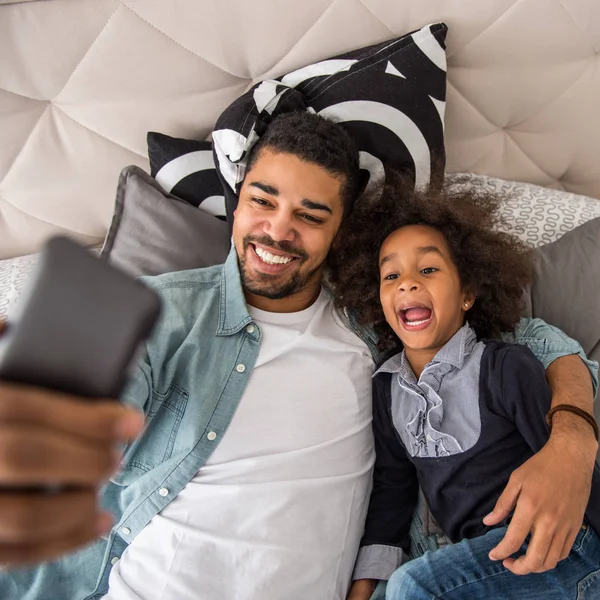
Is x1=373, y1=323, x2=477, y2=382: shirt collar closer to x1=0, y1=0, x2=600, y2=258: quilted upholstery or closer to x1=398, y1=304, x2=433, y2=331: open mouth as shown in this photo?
x1=398, y1=304, x2=433, y2=331: open mouth

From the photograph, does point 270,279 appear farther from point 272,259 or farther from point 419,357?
point 419,357

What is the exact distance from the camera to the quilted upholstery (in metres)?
→ 1.38

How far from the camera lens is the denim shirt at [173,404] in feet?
3.43

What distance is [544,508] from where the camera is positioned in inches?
34.4

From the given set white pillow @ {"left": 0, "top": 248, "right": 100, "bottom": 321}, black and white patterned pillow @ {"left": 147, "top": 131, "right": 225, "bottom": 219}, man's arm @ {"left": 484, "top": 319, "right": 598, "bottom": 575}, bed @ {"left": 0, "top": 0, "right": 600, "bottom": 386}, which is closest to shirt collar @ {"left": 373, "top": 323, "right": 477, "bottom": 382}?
man's arm @ {"left": 484, "top": 319, "right": 598, "bottom": 575}

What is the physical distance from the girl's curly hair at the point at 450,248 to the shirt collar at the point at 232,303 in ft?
0.93

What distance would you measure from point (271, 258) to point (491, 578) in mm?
751

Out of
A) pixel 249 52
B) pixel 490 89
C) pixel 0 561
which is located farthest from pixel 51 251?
pixel 490 89

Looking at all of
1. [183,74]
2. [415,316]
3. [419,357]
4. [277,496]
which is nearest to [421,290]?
[415,316]

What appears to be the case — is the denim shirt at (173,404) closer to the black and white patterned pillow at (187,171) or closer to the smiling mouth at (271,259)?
the smiling mouth at (271,259)

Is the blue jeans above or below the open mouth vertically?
below

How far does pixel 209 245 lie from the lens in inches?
53.4

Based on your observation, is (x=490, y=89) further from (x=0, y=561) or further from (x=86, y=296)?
(x=0, y=561)

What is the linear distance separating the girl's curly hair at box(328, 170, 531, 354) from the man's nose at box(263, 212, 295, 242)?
22 centimetres
